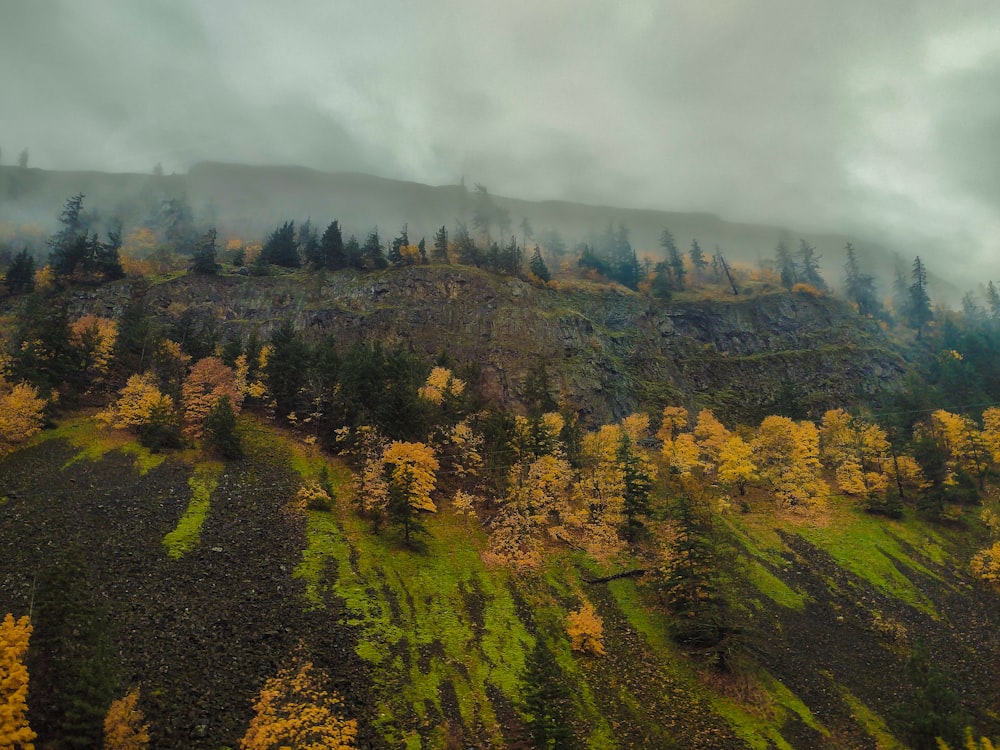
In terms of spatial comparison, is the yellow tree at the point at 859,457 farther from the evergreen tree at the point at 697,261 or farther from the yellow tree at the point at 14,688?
the evergreen tree at the point at 697,261

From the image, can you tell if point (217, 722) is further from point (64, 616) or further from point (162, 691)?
point (64, 616)

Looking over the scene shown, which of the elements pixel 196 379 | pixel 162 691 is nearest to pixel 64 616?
pixel 162 691

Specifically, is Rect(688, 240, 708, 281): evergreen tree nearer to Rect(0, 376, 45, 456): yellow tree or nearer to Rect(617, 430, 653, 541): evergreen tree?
Rect(617, 430, 653, 541): evergreen tree

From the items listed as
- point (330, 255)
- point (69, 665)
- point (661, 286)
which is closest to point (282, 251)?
point (330, 255)

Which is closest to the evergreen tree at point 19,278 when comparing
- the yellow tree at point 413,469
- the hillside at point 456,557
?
the hillside at point 456,557

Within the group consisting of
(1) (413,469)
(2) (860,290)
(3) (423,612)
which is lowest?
(3) (423,612)

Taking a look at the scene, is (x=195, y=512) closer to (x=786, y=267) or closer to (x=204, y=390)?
(x=204, y=390)

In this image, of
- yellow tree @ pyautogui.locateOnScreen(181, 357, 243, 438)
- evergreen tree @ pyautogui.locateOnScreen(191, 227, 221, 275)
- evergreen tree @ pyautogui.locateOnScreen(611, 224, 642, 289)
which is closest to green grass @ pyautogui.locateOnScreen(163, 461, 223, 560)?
yellow tree @ pyautogui.locateOnScreen(181, 357, 243, 438)
